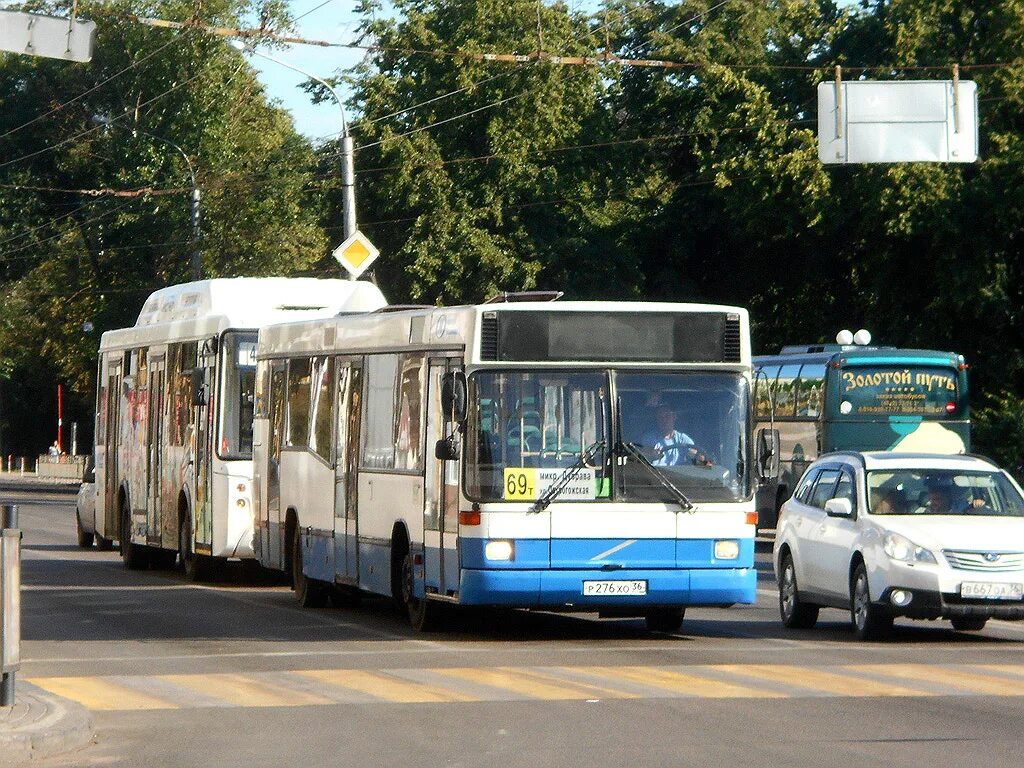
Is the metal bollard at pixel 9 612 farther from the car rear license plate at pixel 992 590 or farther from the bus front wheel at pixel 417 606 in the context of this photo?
the car rear license plate at pixel 992 590

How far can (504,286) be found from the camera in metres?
53.6

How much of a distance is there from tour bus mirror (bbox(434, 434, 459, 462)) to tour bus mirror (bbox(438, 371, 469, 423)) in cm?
18

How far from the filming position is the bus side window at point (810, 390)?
111 feet

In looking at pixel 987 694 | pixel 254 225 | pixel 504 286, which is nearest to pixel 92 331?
pixel 254 225

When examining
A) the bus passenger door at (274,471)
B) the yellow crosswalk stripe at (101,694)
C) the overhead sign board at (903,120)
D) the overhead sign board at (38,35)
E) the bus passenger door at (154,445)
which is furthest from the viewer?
the overhead sign board at (903,120)

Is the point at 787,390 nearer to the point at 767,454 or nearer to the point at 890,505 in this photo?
the point at 890,505

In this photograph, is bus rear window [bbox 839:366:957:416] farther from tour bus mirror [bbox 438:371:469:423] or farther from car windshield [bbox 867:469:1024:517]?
tour bus mirror [bbox 438:371:469:423]

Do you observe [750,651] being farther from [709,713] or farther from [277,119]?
[277,119]

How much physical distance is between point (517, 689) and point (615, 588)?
10.3 feet

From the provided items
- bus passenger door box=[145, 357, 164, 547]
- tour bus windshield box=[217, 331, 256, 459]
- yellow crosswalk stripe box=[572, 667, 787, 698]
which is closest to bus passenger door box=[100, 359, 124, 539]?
bus passenger door box=[145, 357, 164, 547]

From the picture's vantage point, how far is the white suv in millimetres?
15719

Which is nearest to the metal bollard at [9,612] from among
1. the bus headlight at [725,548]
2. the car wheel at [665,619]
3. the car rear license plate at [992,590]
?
the bus headlight at [725,548]

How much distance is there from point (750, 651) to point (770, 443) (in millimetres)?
1714

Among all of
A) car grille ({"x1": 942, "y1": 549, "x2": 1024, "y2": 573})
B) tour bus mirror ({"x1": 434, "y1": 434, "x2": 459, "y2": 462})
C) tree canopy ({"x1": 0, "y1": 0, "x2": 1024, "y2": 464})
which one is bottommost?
car grille ({"x1": 942, "y1": 549, "x2": 1024, "y2": 573})
